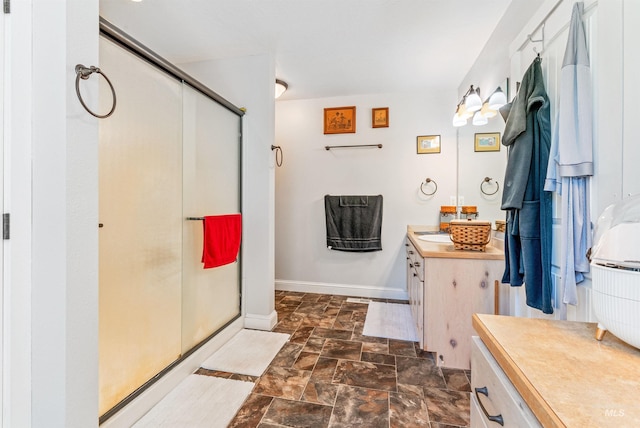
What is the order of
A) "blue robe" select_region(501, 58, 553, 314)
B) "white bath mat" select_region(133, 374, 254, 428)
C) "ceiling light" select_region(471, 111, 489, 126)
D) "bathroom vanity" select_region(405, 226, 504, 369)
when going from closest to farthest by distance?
"blue robe" select_region(501, 58, 553, 314)
"white bath mat" select_region(133, 374, 254, 428)
"bathroom vanity" select_region(405, 226, 504, 369)
"ceiling light" select_region(471, 111, 489, 126)

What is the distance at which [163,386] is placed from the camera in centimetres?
152

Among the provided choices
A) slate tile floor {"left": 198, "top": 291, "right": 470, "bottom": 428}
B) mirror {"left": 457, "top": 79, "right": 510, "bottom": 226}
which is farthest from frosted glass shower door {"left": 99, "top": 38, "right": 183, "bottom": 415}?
mirror {"left": 457, "top": 79, "right": 510, "bottom": 226}

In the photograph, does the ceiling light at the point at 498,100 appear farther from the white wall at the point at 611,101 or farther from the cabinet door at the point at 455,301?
the cabinet door at the point at 455,301

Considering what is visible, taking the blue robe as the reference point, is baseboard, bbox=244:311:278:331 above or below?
below

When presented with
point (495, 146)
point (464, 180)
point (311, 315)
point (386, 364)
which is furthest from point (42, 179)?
point (464, 180)

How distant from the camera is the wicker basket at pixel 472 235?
5.88 ft

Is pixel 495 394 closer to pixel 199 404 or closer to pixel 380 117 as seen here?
pixel 199 404

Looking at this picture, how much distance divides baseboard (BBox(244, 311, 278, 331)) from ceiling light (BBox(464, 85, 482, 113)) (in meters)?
2.45

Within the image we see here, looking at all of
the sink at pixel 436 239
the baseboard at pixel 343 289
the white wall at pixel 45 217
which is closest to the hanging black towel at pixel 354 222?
the baseboard at pixel 343 289

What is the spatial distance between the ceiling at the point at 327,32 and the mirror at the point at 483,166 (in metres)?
0.57

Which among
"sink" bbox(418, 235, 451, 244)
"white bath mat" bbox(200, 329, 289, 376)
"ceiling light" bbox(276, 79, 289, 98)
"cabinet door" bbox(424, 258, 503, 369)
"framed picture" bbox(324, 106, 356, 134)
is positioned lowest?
"white bath mat" bbox(200, 329, 289, 376)

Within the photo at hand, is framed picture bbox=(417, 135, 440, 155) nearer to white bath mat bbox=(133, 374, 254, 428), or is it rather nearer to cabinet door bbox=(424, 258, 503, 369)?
cabinet door bbox=(424, 258, 503, 369)

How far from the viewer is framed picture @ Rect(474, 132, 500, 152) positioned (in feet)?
7.07

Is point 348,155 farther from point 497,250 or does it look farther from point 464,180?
point 497,250
